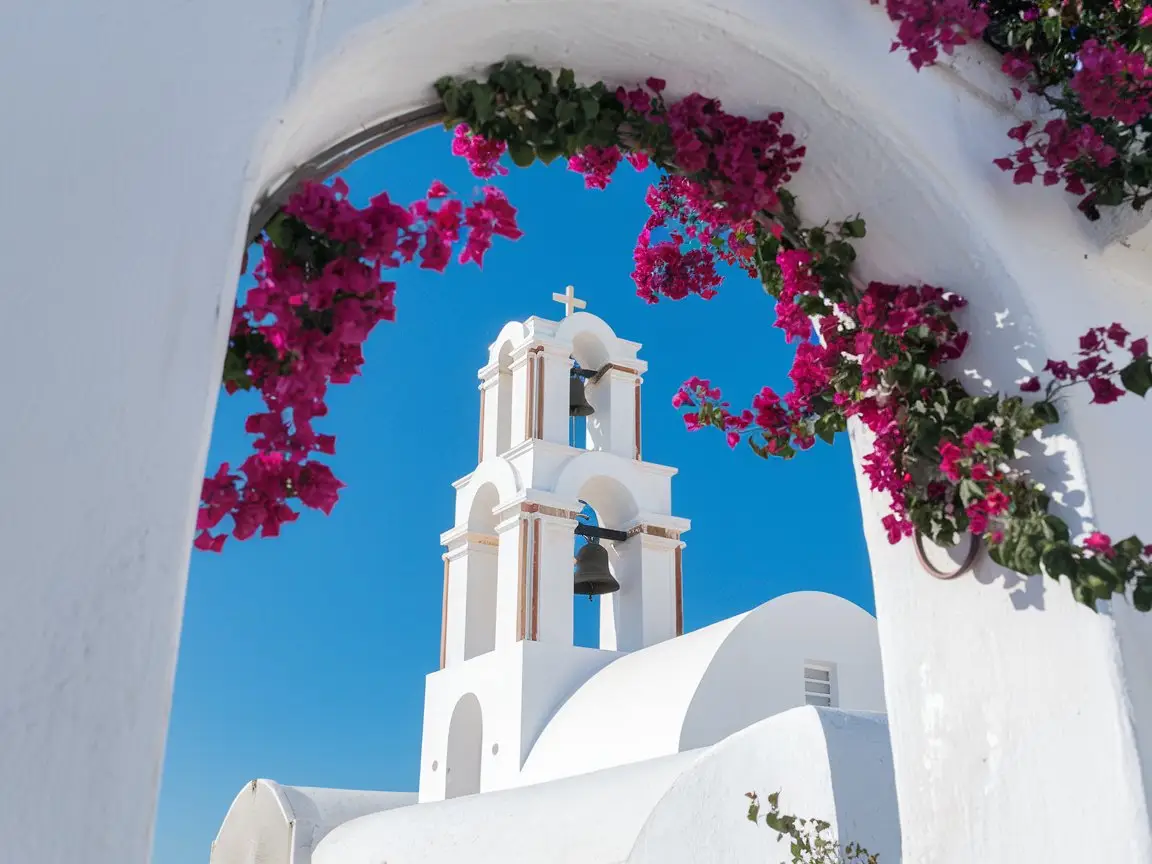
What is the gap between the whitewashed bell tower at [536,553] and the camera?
Answer: 26.6ft

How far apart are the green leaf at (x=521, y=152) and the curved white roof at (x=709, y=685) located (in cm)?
521

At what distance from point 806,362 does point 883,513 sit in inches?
13.2

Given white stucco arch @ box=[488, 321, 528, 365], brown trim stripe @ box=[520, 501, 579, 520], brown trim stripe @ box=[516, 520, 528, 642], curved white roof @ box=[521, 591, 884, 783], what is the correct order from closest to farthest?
curved white roof @ box=[521, 591, 884, 783]
brown trim stripe @ box=[516, 520, 528, 642]
brown trim stripe @ box=[520, 501, 579, 520]
white stucco arch @ box=[488, 321, 528, 365]

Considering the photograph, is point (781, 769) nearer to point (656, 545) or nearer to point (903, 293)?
point (903, 293)

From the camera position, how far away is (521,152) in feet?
6.39

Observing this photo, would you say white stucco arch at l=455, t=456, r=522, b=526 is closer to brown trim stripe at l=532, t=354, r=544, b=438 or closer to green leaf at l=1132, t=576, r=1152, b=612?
brown trim stripe at l=532, t=354, r=544, b=438

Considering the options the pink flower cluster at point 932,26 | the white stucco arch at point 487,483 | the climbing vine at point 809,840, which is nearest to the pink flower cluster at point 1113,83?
the pink flower cluster at point 932,26

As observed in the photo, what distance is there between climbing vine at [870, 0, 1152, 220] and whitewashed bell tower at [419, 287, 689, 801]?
6.00m

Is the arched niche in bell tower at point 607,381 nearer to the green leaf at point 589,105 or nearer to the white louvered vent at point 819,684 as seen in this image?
the white louvered vent at point 819,684

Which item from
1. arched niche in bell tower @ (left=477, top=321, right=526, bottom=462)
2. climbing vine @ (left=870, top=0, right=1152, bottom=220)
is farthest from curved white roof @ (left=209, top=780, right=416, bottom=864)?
climbing vine @ (left=870, top=0, right=1152, bottom=220)

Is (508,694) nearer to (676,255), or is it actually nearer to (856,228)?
(676,255)

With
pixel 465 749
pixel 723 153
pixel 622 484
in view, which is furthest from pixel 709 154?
pixel 465 749

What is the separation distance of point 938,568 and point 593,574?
19.7 ft

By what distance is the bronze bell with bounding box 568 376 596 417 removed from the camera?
9305 millimetres
